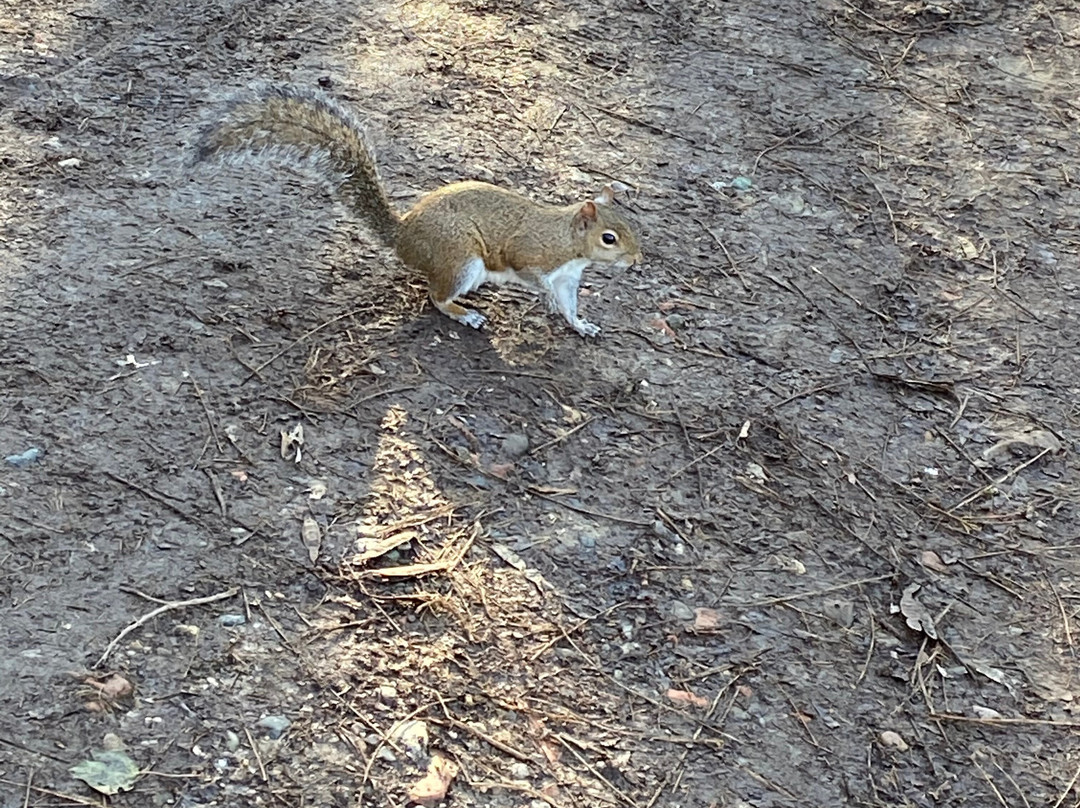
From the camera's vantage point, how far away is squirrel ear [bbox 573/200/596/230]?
10.6ft

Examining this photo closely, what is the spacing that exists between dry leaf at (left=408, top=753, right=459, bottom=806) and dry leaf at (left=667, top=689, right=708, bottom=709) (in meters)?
0.52

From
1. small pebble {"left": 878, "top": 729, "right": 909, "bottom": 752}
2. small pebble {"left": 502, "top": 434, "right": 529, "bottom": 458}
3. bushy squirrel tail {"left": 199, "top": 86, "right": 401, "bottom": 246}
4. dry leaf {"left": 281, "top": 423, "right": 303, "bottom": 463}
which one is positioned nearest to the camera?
small pebble {"left": 878, "top": 729, "right": 909, "bottom": 752}

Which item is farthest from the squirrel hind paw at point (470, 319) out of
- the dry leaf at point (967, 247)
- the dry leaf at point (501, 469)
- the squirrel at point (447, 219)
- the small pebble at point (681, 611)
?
the dry leaf at point (967, 247)

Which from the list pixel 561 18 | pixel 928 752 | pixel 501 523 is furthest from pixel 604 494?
pixel 561 18

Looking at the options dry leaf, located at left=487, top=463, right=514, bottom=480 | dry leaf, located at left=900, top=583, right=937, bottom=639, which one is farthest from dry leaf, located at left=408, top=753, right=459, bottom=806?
dry leaf, located at left=900, top=583, right=937, bottom=639

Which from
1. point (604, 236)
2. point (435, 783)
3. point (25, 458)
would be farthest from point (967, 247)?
point (25, 458)

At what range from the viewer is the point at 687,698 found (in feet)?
8.06

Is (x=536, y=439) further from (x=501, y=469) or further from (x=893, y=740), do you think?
(x=893, y=740)

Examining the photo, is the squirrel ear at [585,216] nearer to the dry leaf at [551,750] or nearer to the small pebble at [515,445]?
the small pebble at [515,445]

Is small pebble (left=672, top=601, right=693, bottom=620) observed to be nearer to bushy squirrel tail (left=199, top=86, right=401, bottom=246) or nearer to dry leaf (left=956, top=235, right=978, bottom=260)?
bushy squirrel tail (left=199, top=86, right=401, bottom=246)

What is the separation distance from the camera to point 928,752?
2441mm

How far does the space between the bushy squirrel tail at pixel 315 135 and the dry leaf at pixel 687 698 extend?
157 centimetres

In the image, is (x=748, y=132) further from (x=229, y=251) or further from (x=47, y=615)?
(x=47, y=615)

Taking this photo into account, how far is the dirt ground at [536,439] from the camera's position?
2.32 m
